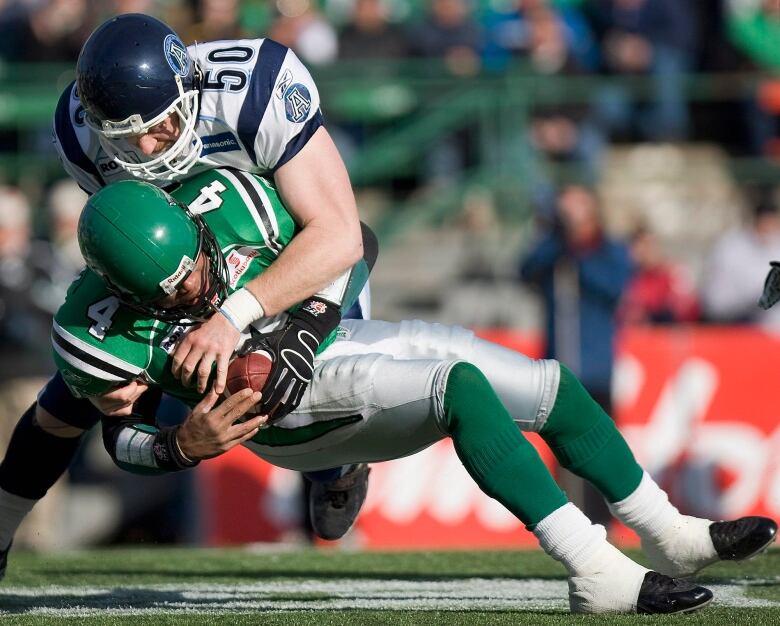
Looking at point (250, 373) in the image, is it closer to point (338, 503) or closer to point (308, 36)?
point (338, 503)

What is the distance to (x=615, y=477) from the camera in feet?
13.8

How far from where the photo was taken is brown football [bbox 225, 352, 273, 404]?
3785 mm

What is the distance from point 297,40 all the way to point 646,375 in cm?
362

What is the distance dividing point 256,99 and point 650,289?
5109 millimetres

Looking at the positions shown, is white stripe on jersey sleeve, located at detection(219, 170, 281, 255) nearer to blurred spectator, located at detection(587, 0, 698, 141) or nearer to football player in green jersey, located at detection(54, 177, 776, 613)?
football player in green jersey, located at detection(54, 177, 776, 613)

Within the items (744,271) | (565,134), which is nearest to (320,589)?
(744,271)

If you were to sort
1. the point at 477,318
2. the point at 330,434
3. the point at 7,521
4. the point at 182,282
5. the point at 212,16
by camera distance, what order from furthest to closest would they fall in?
the point at 212,16 → the point at 477,318 → the point at 7,521 → the point at 330,434 → the point at 182,282

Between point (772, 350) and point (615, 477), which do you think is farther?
point (772, 350)

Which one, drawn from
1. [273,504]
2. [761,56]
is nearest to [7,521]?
[273,504]

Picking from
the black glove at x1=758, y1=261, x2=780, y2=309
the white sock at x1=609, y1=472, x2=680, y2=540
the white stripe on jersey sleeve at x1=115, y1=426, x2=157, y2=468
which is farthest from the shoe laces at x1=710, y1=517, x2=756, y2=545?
the white stripe on jersey sleeve at x1=115, y1=426, x2=157, y2=468

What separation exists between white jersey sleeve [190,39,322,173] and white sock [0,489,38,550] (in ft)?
4.48

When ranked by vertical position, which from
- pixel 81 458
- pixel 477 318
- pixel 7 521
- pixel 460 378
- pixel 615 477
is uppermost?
pixel 460 378

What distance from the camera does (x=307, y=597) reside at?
4.68 metres

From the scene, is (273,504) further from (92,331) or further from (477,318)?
(92,331)
